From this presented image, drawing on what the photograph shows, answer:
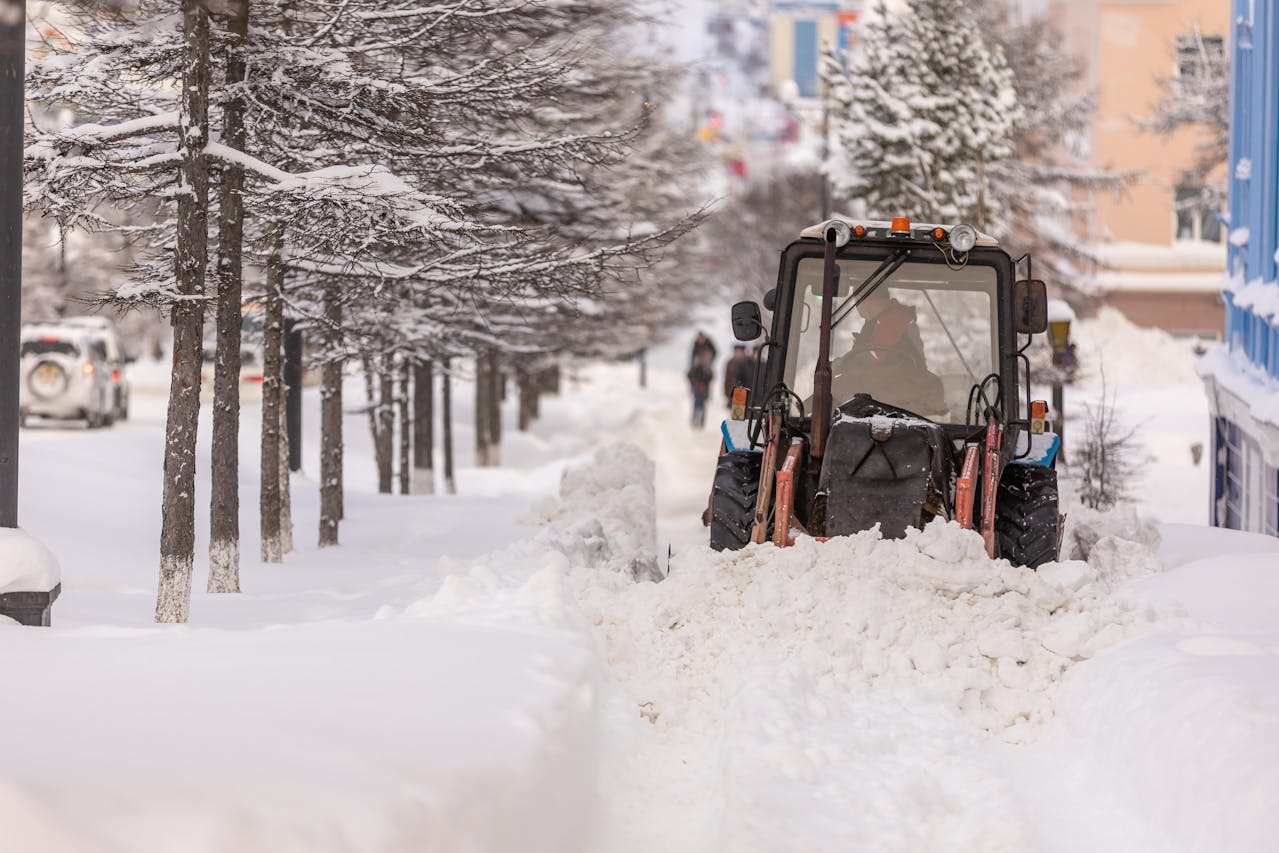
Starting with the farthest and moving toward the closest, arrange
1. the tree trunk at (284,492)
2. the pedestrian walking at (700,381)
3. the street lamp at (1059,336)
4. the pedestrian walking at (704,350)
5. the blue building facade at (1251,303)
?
the pedestrian walking at (704,350)
the pedestrian walking at (700,381)
the street lamp at (1059,336)
the blue building facade at (1251,303)
the tree trunk at (284,492)

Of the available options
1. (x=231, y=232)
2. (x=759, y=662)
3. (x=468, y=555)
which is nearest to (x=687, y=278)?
Answer: (x=468, y=555)

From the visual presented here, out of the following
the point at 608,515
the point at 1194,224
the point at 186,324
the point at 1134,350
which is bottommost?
the point at 608,515

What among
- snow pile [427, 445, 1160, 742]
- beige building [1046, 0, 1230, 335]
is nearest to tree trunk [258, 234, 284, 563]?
snow pile [427, 445, 1160, 742]

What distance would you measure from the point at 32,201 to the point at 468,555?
19.2 feet

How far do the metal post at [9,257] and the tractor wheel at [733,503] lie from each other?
4.27 meters

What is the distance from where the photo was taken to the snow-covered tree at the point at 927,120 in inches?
1115

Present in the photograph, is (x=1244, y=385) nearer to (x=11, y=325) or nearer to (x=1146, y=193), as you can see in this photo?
(x=11, y=325)

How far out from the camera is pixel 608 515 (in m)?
14.6

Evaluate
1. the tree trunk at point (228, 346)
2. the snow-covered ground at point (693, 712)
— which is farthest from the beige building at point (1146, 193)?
the snow-covered ground at point (693, 712)

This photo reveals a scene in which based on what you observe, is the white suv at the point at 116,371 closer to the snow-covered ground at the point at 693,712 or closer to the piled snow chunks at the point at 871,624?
the snow-covered ground at the point at 693,712

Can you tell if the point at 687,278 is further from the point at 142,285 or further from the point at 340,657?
the point at 340,657

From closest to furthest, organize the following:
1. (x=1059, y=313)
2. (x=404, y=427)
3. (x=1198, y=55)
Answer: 1. (x=1059, y=313)
2. (x=404, y=427)
3. (x=1198, y=55)

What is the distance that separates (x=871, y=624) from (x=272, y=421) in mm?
8160

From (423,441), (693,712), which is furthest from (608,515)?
(423,441)
